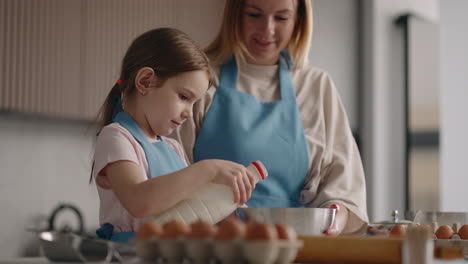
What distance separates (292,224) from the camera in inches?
38.4

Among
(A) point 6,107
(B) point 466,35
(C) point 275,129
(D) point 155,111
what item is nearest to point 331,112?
(C) point 275,129

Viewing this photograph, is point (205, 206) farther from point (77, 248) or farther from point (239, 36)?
point (239, 36)

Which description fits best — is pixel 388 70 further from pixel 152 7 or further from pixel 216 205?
pixel 216 205

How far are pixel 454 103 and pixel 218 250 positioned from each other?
385cm

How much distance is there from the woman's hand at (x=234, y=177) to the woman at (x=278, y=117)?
529 millimetres

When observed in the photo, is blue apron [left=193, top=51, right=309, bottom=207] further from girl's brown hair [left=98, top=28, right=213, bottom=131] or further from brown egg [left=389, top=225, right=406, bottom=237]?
brown egg [left=389, top=225, right=406, bottom=237]

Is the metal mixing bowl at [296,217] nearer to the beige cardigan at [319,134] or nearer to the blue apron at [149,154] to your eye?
the blue apron at [149,154]

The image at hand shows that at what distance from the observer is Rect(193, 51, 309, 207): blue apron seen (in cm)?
163

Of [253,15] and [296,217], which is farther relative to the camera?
[253,15]

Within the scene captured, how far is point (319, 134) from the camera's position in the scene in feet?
5.81

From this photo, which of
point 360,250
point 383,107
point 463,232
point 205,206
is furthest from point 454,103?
point 360,250

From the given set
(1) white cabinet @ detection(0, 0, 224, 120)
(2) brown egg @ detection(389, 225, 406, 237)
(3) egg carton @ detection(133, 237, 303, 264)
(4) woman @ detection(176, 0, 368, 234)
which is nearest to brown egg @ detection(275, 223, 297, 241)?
(3) egg carton @ detection(133, 237, 303, 264)

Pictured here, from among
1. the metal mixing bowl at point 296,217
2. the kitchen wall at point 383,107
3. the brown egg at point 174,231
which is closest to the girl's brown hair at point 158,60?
the metal mixing bowl at point 296,217

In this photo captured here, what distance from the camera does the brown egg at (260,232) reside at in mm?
Result: 620
